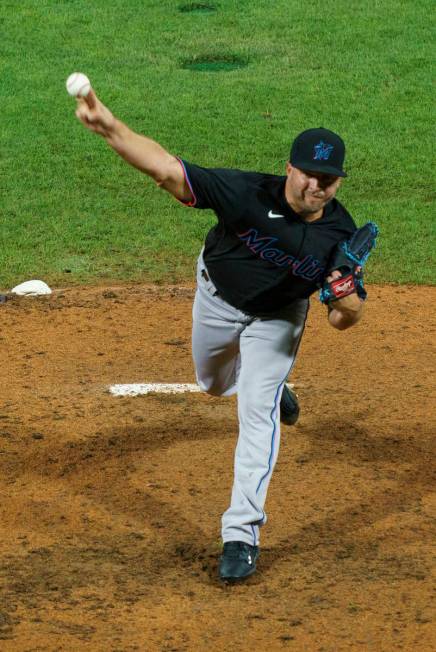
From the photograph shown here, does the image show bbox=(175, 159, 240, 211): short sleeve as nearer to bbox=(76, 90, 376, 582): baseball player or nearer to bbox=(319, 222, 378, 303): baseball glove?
bbox=(76, 90, 376, 582): baseball player

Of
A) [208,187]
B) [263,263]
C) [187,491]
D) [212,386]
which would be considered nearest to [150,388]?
[212,386]

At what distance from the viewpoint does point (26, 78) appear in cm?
1328

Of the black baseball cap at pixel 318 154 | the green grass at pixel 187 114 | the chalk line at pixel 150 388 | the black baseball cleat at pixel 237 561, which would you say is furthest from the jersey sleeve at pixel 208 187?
the green grass at pixel 187 114

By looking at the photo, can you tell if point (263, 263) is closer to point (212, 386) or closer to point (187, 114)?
point (212, 386)

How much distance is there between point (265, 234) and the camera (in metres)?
5.36

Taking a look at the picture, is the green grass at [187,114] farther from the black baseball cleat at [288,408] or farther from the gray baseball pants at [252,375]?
the gray baseball pants at [252,375]

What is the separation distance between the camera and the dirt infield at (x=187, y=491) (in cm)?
493

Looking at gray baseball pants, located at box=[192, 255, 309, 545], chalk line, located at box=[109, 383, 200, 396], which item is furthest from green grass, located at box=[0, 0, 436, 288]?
gray baseball pants, located at box=[192, 255, 309, 545]

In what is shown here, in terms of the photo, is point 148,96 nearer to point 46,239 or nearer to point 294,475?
point 46,239

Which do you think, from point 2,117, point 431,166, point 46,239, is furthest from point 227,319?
point 2,117

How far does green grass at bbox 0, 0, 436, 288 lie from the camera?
10.0m

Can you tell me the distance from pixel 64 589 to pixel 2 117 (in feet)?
26.6

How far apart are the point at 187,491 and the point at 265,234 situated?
5.03 feet

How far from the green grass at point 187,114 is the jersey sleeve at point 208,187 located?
13.3 feet
